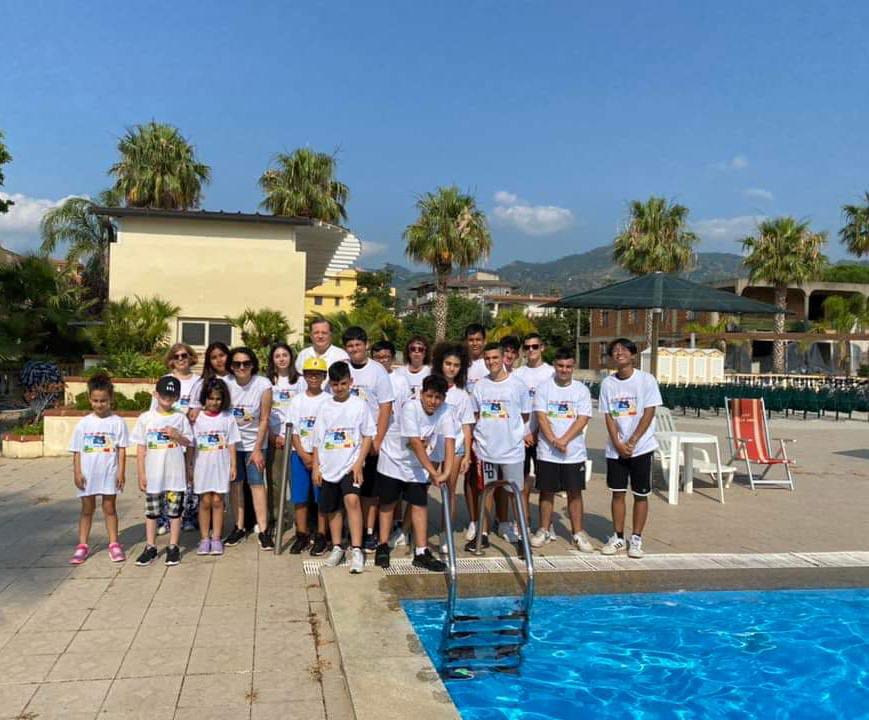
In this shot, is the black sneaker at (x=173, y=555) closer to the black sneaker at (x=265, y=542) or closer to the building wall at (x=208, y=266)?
the black sneaker at (x=265, y=542)

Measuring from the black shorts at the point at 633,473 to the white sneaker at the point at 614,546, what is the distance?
426 millimetres

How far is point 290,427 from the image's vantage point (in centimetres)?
612

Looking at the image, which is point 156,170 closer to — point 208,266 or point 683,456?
point 208,266

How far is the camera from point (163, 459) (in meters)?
6.00

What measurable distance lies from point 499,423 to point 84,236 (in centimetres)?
3387

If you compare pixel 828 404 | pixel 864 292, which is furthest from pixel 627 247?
pixel 864 292

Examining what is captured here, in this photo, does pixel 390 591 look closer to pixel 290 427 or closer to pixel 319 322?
pixel 290 427

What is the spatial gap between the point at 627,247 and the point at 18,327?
30300 millimetres

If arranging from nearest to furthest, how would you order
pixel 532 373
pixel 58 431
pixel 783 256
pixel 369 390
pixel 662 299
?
pixel 369 390 < pixel 532 373 < pixel 662 299 < pixel 58 431 < pixel 783 256

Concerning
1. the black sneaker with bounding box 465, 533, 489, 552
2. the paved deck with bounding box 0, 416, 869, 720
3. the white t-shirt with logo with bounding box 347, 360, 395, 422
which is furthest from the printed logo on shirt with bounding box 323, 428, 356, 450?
the black sneaker with bounding box 465, 533, 489, 552

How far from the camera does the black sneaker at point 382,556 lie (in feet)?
19.0

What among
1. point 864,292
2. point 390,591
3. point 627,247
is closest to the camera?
point 390,591

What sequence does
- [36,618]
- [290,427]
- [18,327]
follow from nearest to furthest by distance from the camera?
1. [36,618]
2. [290,427]
3. [18,327]

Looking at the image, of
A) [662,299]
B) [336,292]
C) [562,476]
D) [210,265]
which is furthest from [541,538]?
[336,292]
